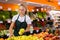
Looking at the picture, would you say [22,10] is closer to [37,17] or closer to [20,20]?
[20,20]

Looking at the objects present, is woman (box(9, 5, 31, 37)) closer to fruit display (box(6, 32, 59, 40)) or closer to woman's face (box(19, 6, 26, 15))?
Answer: woman's face (box(19, 6, 26, 15))

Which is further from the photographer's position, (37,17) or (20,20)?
(37,17)

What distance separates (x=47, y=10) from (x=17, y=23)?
1.01 metres

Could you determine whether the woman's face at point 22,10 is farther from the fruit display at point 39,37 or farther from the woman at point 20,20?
the fruit display at point 39,37

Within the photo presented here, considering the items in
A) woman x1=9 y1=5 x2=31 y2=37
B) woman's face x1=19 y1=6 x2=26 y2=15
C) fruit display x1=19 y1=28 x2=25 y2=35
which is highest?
woman's face x1=19 y1=6 x2=26 y2=15

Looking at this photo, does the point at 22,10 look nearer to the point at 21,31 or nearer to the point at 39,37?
the point at 21,31

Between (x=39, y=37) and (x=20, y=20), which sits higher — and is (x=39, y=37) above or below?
below

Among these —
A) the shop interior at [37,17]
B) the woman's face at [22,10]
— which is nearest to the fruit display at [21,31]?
the shop interior at [37,17]

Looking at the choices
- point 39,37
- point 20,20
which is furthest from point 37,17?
point 20,20

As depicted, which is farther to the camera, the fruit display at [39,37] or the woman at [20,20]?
the fruit display at [39,37]

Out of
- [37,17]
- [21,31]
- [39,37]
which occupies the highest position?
[37,17]

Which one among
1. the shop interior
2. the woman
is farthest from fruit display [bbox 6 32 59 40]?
the woman

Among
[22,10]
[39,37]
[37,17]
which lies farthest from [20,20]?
[39,37]

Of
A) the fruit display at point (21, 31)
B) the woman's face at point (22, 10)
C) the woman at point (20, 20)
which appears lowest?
the fruit display at point (21, 31)
